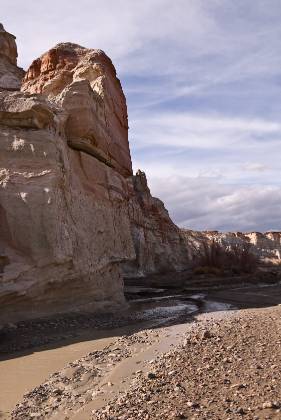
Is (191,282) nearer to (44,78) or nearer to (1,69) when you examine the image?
(44,78)

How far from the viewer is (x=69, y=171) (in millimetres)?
15312

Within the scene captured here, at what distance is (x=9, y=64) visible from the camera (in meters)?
39.9

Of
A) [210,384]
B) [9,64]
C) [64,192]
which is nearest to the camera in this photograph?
[210,384]

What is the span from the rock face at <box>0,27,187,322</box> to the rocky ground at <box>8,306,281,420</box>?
387 cm

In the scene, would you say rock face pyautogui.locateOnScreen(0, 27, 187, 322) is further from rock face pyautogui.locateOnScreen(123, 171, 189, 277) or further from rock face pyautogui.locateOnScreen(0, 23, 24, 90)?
rock face pyautogui.locateOnScreen(123, 171, 189, 277)

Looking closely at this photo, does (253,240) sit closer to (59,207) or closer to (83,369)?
(59,207)

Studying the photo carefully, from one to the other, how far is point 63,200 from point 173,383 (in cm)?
871

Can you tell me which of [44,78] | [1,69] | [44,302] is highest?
[1,69]

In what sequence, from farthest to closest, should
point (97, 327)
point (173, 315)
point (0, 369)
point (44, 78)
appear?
point (44, 78) < point (173, 315) < point (97, 327) < point (0, 369)

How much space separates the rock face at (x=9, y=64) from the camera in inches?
1412

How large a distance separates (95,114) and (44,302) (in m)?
8.44

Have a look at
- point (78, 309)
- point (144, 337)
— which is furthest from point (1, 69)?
point (144, 337)

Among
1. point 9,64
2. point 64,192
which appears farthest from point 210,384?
point 9,64

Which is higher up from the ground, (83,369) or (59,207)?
(59,207)
